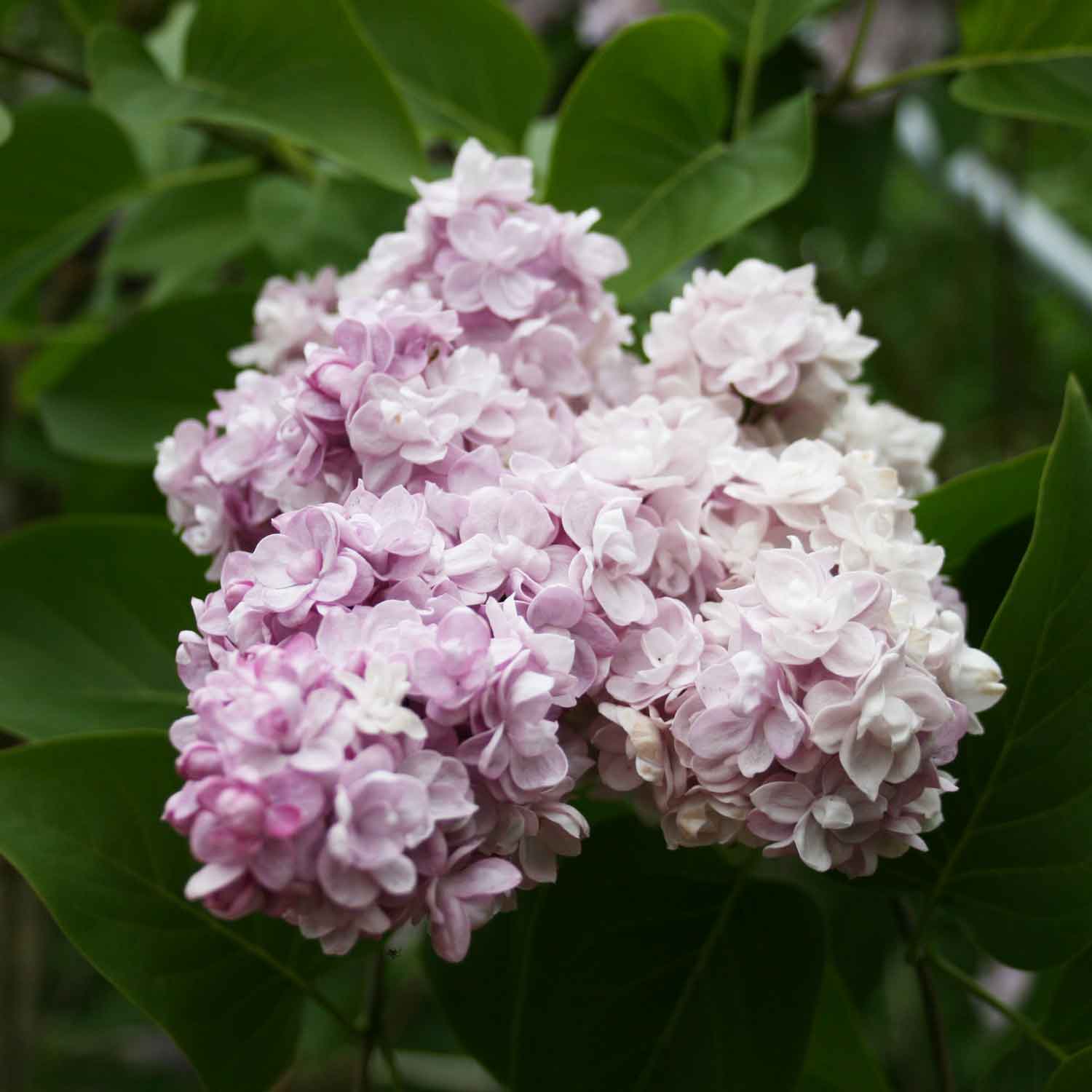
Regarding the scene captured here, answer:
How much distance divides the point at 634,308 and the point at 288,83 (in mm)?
194

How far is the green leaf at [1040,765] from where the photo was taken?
397 mm

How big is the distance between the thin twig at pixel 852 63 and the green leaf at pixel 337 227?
0.25 metres

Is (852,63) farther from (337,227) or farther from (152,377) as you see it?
(152,377)

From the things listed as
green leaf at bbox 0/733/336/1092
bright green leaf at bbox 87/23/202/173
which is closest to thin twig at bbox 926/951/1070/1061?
green leaf at bbox 0/733/336/1092

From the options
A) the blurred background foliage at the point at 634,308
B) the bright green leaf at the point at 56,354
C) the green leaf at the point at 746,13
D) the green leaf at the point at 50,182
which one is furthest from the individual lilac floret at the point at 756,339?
the bright green leaf at the point at 56,354

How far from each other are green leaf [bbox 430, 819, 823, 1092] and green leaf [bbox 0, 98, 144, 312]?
1.50ft

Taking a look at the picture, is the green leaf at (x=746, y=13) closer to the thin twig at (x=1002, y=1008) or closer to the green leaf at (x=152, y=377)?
the green leaf at (x=152, y=377)

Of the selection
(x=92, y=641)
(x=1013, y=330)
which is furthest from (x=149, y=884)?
(x=1013, y=330)

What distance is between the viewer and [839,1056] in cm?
51

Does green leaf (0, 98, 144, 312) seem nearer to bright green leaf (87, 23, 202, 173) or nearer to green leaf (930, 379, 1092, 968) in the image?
bright green leaf (87, 23, 202, 173)

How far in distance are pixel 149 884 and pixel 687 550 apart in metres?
0.22

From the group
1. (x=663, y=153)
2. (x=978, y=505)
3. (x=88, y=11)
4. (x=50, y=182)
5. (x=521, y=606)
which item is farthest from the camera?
(x=88, y=11)

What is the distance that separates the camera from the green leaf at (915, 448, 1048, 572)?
1.55 feet

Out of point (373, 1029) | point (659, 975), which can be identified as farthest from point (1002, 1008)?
point (373, 1029)
